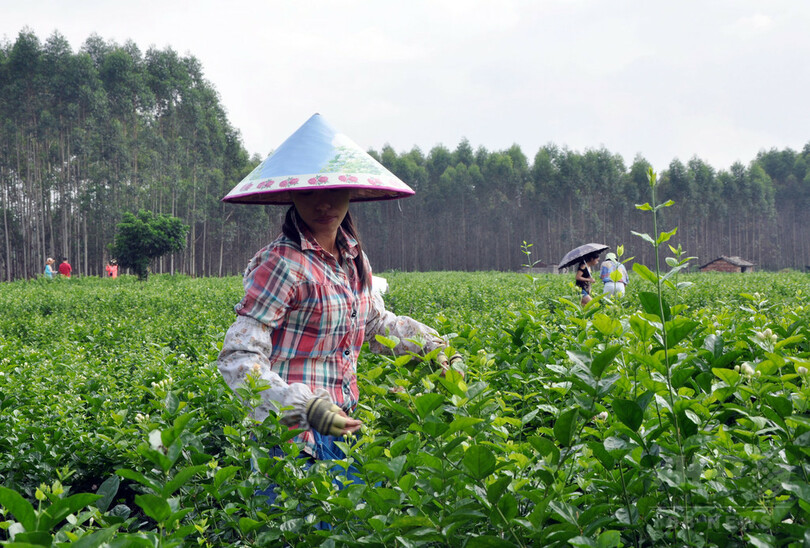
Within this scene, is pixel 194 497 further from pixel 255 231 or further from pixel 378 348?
pixel 255 231

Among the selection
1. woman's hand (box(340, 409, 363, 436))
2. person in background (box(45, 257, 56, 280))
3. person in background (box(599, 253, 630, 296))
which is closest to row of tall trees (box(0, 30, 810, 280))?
person in background (box(45, 257, 56, 280))

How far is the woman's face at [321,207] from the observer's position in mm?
2000

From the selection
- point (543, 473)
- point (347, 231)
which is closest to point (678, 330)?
point (543, 473)

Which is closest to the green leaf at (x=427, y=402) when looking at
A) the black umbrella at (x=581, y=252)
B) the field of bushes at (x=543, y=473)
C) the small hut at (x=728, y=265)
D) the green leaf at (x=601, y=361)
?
the field of bushes at (x=543, y=473)

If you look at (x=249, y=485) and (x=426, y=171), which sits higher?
(x=426, y=171)

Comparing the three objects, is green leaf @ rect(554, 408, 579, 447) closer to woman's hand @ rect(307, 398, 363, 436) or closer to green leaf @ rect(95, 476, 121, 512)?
woman's hand @ rect(307, 398, 363, 436)

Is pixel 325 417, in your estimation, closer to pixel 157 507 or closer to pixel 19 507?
pixel 157 507

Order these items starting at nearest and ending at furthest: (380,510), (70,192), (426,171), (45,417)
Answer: (380,510) → (45,417) → (70,192) → (426,171)

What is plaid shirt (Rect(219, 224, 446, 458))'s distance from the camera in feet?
5.70

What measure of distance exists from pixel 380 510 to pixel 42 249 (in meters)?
46.8

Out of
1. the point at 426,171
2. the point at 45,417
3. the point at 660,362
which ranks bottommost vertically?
the point at 45,417

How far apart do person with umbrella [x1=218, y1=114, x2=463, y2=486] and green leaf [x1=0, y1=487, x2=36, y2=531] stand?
2.68 feet

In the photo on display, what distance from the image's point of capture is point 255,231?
45094mm

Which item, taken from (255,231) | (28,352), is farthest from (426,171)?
(28,352)
